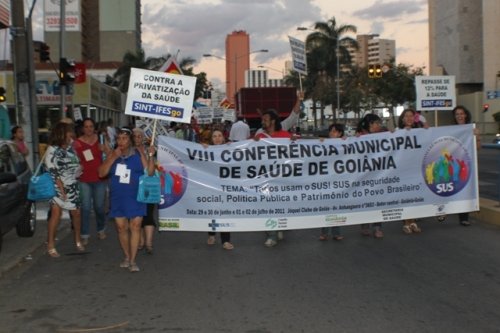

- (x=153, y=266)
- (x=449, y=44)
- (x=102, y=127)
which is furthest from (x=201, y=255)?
(x=449, y=44)

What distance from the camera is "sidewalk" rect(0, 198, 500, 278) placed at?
7.86 meters

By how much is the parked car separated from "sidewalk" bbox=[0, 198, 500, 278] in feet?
0.90

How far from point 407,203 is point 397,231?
0.73 metres

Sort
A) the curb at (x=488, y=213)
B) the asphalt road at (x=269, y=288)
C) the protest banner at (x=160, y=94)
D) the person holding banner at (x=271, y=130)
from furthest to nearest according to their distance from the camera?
1. the curb at (x=488, y=213)
2. the person holding banner at (x=271, y=130)
3. the protest banner at (x=160, y=94)
4. the asphalt road at (x=269, y=288)

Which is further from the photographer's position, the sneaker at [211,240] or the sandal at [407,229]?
the sandal at [407,229]

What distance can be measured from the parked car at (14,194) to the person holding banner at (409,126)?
5.73m

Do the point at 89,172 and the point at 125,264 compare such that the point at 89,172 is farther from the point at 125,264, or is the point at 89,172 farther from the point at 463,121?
the point at 463,121

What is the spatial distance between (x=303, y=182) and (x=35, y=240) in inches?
166

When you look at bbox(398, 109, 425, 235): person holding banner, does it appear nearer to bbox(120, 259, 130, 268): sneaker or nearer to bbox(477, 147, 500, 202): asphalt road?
bbox(477, 147, 500, 202): asphalt road

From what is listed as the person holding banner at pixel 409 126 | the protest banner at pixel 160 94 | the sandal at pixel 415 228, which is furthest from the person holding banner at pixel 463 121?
the protest banner at pixel 160 94

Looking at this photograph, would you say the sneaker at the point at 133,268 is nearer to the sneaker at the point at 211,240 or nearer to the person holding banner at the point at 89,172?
the sneaker at the point at 211,240

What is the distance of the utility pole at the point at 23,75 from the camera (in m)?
15.0

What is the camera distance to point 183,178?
851cm

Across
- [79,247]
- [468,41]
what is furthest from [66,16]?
[79,247]
